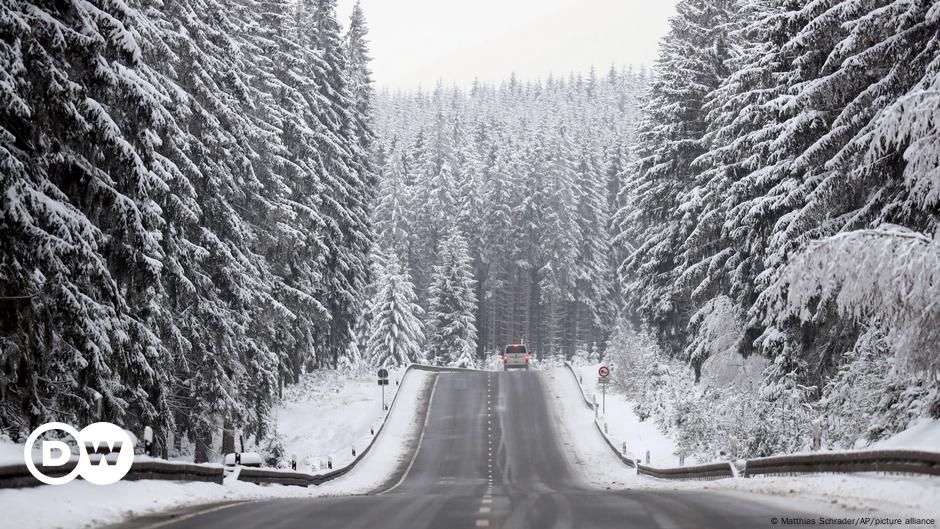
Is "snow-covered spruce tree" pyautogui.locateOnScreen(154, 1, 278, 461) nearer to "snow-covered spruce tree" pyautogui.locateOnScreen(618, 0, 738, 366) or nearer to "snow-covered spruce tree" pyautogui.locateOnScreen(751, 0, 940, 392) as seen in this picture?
"snow-covered spruce tree" pyautogui.locateOnScreen(751, 0, 940, 392)

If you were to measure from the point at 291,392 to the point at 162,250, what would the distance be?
27.0m

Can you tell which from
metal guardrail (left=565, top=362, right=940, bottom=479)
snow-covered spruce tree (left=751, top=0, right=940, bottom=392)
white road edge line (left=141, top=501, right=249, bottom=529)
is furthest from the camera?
snow-covered spruce tree (left=751, top=0, right=940, bottom=392)

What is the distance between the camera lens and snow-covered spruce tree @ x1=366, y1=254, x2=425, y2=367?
71.7 m

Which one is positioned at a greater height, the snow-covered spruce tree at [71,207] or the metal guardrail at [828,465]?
the snow-covered spruce tree at [71,207]

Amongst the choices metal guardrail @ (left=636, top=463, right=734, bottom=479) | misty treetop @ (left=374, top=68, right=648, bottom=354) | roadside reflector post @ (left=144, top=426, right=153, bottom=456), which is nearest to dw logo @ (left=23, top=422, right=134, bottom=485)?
roadside reflector post @ (left=144, top=426, right=153, bottom=456)

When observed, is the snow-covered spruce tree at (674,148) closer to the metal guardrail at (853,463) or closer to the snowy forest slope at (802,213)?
the snowy forest slope at (802,213)

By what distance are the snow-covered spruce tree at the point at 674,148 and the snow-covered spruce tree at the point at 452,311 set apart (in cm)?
3553

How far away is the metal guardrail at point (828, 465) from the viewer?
14195 millimetres

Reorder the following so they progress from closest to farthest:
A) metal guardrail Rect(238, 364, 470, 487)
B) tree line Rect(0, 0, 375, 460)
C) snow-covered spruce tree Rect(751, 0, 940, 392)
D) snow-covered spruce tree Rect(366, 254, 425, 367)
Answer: tree line Rect(0, 0, 375, 460) < snow-covered spruce tree Rect(751, 0, 940, 392) < metal guardrail Rect(238, 364, 470, 487) < snow-covered spruce tree Rect(366, 254, 425, 367)

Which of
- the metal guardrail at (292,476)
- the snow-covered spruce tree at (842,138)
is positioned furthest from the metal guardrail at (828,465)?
the metal guardrail at (292,476)

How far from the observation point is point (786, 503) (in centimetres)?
1531

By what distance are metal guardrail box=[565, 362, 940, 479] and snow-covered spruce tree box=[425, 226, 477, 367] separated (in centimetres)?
5076

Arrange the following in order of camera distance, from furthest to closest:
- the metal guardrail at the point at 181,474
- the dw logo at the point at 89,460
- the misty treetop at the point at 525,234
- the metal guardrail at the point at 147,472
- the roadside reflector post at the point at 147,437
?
the misty treetop at the point at 525,234, the roadside reflector post at the point at 147,437, the dw logo at the point at 89,460, the metal guardrail at the point at 181,474, the metal guardrail at the point at 147,472

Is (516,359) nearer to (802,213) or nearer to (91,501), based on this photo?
(802,213)
